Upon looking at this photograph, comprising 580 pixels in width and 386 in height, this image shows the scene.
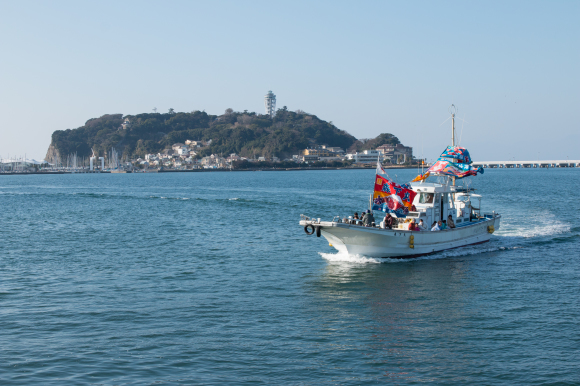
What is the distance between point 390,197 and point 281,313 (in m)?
12.4

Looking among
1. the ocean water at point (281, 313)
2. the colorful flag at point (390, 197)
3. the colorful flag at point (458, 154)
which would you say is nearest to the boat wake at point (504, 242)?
the ocean water at point (281, 313)

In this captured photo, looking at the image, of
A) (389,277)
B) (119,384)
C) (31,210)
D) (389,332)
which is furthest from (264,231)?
(31,210)

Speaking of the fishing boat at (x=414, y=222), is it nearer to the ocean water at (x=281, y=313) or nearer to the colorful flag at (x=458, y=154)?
the colorful flag at (x=458, y=154)

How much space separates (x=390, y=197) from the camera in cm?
2886

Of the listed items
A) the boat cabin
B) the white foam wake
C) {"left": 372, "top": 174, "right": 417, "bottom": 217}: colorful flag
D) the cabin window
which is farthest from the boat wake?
the cabin window

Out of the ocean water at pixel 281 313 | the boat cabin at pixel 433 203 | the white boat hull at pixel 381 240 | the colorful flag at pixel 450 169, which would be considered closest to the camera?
the ocean water at pixel 281 313

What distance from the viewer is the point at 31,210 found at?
6034 centimetres

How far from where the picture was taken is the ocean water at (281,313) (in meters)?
14.1

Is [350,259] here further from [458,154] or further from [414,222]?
[458,154]

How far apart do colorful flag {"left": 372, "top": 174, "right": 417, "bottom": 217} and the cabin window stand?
2.18 meters

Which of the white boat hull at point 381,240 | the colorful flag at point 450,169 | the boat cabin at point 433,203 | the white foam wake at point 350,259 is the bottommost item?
the white foam wake at point 350,259

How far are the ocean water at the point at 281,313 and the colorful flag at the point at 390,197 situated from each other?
294cm

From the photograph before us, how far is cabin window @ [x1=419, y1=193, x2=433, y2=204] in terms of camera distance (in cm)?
3139

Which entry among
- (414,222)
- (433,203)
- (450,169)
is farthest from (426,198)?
(450,169)
